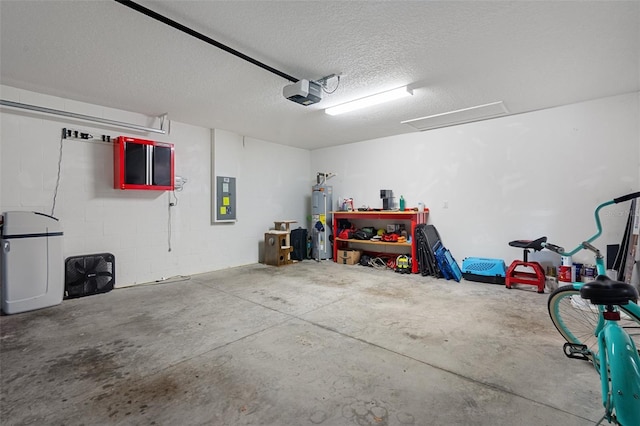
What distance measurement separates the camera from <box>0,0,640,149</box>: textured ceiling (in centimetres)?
222

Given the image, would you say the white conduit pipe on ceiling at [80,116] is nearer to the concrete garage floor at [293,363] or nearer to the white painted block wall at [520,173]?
the concrete garage floor at [293,363]

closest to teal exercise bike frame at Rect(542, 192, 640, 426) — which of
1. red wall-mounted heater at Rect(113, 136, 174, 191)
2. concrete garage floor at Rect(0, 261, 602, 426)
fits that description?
concrete garage floor at Rect(0, 261, 602, 426)

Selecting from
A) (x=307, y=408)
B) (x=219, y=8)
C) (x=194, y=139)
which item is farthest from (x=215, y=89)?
(x=307, y=408)

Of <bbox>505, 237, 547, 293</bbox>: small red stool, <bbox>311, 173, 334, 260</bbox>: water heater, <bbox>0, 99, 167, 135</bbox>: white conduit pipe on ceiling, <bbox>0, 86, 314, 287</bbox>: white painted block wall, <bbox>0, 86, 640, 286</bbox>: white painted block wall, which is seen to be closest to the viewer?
<bbox>0, 99, 167, 135</bbox>: white conduit pipe on ceiling

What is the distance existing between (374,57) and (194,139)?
3.75 metres

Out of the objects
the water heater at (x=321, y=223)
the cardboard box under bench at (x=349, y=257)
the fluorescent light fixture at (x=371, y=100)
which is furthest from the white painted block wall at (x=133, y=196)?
the fluorescent light fixture at (x=371, y=100)

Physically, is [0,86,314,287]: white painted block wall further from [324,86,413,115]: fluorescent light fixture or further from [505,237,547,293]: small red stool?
[505,237,547,293]: small red stool

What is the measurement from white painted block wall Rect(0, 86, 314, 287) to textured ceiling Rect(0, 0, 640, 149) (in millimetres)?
612

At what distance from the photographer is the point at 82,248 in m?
4.10

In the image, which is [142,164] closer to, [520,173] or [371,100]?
[371,100]

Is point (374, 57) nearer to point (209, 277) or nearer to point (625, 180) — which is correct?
point (625, 180)

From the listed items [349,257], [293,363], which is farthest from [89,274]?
[349,257]

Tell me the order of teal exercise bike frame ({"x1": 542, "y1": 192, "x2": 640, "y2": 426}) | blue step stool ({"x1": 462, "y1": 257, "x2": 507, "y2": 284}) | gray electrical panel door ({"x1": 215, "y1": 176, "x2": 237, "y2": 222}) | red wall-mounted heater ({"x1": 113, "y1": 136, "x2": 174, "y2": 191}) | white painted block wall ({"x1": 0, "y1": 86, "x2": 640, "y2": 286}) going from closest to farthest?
teal exercise bike frame ({"x1": 542, "y1": 192, "x2": 640, "y2": 426}) < white painted block wall ({"x1": 0, "y1": 86, "x2": 640, "y2": 286}) < red wall-mounted heater ({"x1": 113, "y1": 136, "x2": 174, "y2": 191}) < blue step stool ({"x1": 462, "y1": 257, "x2": 507, "y2": 284}) < gray electrical panel door ({"x1": 215, "y1": 176, "x2": 237, "y2": 222})

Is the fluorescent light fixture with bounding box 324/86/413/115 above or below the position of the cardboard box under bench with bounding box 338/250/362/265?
above
